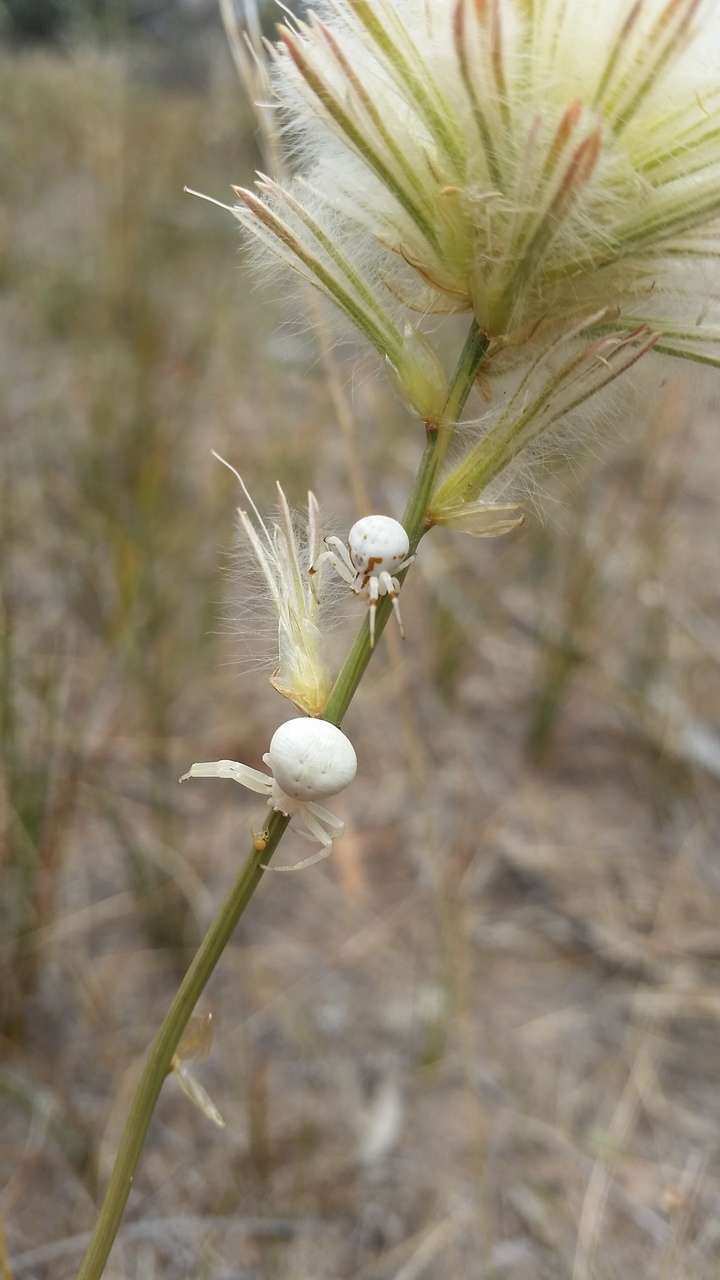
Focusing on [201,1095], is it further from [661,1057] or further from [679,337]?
[661,1057]

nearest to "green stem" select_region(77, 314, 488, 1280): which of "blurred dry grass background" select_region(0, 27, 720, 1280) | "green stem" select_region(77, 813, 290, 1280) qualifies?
"green stem" select_region(77, 813, 290, 1280)

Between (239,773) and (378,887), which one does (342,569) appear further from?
(378,887)

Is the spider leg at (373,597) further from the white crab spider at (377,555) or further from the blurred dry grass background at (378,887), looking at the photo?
the blurred dry grass background at (378,887)

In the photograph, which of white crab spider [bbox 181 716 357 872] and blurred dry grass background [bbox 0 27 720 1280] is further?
blurred dry grass background [bbox 0 27 720 1280]

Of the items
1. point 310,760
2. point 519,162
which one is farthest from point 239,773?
point 519,162

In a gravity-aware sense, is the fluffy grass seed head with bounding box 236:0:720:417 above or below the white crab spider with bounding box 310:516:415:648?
above

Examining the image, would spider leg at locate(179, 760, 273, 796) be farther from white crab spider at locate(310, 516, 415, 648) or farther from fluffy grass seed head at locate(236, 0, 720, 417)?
fluffy grass seed head at locate(236, 0, 720, 417)
